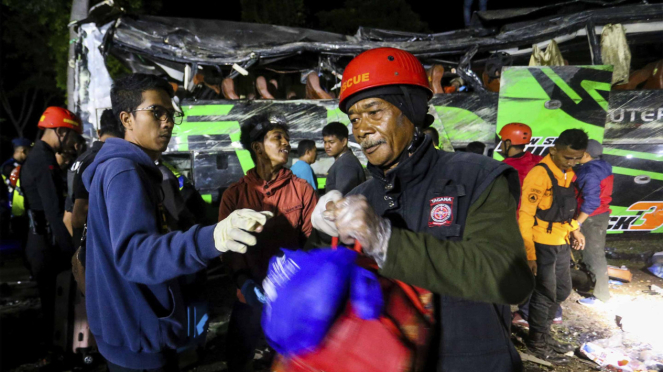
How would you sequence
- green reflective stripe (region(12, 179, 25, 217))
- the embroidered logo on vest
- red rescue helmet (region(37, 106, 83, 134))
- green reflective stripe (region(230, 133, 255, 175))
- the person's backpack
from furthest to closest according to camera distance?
1. green reflective stripe (region(230, 133, 255, 175))
2. green reflective stripe (region(12, 179, 25, 217))
3. red rescue helmet (region(37, 106, 83, 134))
4. the person's backpack
5. the embroidered logo on vest

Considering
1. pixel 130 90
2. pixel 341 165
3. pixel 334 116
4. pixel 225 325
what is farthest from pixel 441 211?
pixel 334 116

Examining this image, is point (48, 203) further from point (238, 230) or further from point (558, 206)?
point (558, 206)

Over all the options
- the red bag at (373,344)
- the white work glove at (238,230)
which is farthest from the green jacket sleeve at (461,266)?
the white work glove at (238,230)

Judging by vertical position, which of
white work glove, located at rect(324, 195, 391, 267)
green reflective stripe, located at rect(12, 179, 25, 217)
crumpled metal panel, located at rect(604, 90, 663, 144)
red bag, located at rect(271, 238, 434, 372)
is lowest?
green reflective stripe, located at rect(12, 179, 25, 217)

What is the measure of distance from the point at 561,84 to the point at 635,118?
4.77ft

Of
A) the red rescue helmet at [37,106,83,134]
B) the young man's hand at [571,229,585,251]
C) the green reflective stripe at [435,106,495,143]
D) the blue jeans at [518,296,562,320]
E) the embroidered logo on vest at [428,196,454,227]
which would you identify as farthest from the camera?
the green reflective stripe at [435,106,495,143]

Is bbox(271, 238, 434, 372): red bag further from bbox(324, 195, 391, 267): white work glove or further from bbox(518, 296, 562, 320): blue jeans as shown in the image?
bbox(518, 296, 562, 320): blue jeans

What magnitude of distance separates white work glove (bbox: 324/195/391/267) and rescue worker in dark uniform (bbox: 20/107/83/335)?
4.15 m

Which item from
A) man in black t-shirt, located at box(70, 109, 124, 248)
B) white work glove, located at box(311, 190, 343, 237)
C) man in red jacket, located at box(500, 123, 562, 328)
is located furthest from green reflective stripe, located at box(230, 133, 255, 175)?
white work glove, located at box(311, 190, 343, 237)

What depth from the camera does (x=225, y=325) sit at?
4.77m

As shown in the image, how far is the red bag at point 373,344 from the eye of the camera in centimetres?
115

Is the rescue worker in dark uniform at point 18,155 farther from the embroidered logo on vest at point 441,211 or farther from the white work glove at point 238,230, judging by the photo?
the embroidered logo on vest at point 441,211

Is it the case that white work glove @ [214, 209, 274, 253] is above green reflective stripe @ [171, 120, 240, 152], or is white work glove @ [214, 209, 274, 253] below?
below

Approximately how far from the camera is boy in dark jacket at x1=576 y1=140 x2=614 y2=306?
5.06m
